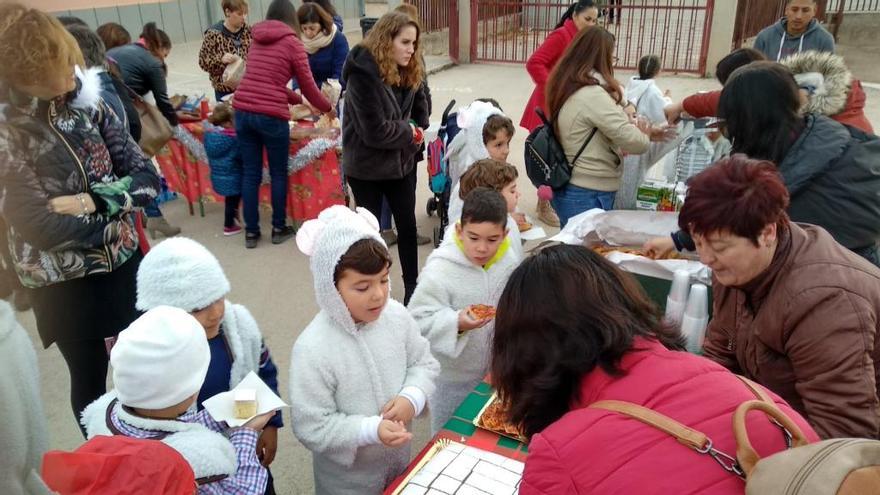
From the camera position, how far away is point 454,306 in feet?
8.66

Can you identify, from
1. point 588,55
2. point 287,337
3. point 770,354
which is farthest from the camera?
point 287,337

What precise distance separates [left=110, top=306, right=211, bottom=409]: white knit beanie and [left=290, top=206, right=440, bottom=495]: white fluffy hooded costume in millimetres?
497

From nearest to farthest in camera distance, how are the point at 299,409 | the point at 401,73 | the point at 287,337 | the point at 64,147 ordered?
the point at 299,409 < the point at 64,147 < the point at 401,73 < the point at 287,337

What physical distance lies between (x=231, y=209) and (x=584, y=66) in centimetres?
351

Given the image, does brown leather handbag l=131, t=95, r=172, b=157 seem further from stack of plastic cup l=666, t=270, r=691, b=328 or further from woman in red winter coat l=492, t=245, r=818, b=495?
woman in red winter coat l=492, t=245, r=818, b=495

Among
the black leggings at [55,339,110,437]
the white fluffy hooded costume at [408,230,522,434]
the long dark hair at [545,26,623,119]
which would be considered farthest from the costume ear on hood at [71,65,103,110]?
the long dark hair at [545,26,623,119]

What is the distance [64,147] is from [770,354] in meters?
2.47

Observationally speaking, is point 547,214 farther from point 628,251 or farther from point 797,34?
point 628,251

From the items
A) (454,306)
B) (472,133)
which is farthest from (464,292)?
(472,133)

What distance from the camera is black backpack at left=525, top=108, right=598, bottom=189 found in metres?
3.78

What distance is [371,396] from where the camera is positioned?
2.12 metres

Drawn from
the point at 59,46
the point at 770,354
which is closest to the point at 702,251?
the point at 770,354

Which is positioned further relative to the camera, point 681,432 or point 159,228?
point 159,228

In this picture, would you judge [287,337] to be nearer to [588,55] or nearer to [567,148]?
[567,148]
